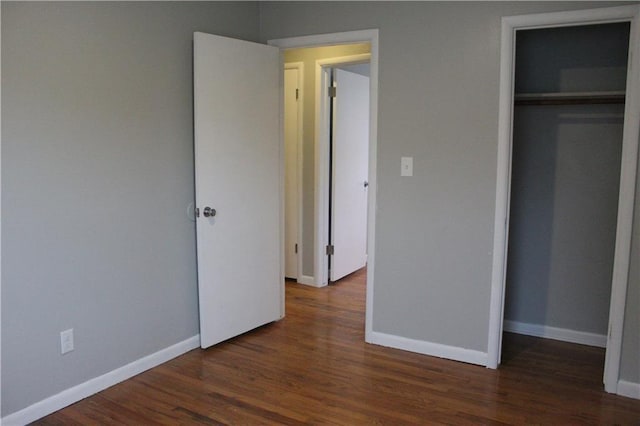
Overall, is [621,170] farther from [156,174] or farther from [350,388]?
[156,174]

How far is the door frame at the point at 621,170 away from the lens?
8.65 ft

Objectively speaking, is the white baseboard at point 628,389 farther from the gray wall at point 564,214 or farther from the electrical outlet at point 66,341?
the electrical outlet at point 66,341

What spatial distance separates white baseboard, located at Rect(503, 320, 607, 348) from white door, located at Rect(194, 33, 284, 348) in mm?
1762

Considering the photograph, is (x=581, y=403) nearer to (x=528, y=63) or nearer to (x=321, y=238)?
(x=528, y=63)

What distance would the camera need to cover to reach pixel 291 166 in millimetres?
4898

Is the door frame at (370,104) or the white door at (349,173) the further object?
the white door at (349,173)

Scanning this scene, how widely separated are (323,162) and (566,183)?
208cm

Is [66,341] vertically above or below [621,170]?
below

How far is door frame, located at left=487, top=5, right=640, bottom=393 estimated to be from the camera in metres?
2.64

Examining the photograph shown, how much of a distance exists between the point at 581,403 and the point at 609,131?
169cm

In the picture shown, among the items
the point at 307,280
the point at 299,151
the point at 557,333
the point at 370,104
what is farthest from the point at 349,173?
the point at 557,333

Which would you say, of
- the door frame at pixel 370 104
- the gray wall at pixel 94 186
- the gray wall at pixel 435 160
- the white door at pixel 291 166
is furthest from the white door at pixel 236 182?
the white door at pixel 291 166

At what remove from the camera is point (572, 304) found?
351cm

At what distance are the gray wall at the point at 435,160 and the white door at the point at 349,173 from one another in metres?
1.45
